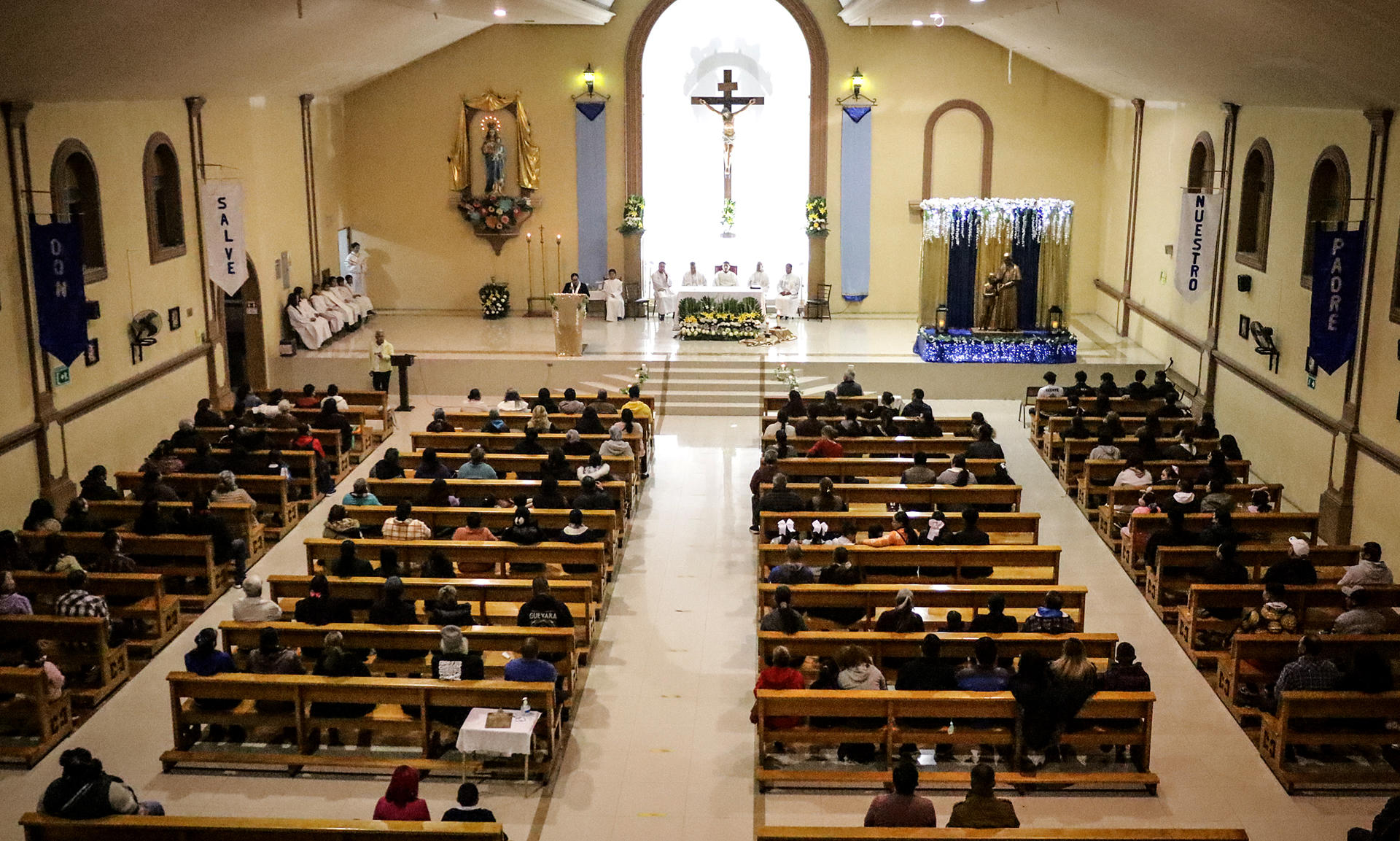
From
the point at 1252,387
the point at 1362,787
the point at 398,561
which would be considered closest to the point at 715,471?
the point at 398,561

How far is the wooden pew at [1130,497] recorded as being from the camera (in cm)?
1311

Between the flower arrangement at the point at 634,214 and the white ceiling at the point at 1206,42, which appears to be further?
the flower arrangement at the point at 634,214

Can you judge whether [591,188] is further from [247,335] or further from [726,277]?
[247,335]

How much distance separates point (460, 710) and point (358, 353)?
12302 millimetres

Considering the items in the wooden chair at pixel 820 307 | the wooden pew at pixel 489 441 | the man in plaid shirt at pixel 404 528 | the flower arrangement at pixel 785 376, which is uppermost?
the wooden chair at pixel 820 307

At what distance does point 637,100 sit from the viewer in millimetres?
23359

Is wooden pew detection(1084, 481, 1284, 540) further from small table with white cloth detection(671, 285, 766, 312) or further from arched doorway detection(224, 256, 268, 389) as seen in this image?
arched doorway detection(224, 256, 268, 389)

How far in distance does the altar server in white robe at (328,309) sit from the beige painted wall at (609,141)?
258 centimetres

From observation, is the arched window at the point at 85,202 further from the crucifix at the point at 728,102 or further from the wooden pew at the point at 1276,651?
the wooden pew at the point at 1276,651

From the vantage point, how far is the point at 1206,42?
13.4 meters

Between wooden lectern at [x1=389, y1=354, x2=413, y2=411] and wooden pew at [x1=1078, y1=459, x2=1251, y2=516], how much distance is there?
30.2 feet

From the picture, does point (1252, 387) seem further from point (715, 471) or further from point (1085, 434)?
point (715, 471)

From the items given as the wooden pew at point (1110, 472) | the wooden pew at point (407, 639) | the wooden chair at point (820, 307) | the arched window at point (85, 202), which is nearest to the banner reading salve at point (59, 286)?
the arched window at point (85, 202)

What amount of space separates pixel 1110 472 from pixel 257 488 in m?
8.93
